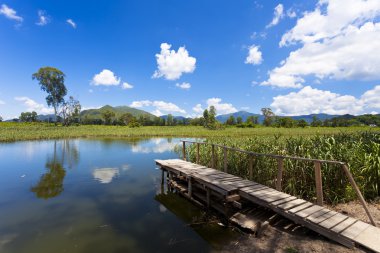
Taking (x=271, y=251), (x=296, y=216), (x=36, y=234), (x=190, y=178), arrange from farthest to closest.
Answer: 1. (x=190, y=178)
2. (x=36, y=234)
3. (x=296, y=216)
4. (x=271, y=251)

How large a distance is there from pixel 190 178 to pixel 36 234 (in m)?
5.28

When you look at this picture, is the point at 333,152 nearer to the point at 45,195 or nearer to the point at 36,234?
the point at 36,234

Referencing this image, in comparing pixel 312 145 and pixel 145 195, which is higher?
pixel 312 145

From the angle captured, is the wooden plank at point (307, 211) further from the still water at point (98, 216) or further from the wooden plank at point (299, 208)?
the still water at point (98, 216)

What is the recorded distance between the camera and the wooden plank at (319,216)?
502 centimetres

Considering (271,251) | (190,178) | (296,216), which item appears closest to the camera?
(271,251)

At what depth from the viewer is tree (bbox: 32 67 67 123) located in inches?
2391

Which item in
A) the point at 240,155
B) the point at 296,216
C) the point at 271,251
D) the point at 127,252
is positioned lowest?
the point at 127,252

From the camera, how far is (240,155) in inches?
411

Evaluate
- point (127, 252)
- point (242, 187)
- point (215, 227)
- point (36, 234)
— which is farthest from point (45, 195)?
point (242, 187)

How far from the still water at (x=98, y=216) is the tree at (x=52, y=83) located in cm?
5805

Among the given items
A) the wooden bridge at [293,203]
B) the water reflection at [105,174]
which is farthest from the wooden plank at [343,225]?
→ the water reflection at [105,174]

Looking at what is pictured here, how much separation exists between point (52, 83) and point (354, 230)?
74058 millimetres

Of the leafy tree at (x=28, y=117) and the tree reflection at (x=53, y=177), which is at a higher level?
the leafy tree at (x=28, y=117)
